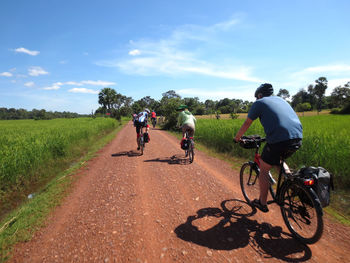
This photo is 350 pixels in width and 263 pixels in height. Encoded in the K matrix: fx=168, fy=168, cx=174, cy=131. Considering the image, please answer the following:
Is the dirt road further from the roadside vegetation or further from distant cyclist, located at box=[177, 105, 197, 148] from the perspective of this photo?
distant cyclist, located at box=[177, 105, 197, 148]

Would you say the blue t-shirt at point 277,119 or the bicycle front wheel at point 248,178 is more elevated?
the blue t-shirt at point 277,119

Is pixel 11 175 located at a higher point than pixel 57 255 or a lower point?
higher

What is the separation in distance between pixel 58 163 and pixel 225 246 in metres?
8.12

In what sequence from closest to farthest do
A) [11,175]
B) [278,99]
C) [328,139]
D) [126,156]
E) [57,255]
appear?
[57,255]
[278,99]
[11,175]
[328,139]
[126,156]

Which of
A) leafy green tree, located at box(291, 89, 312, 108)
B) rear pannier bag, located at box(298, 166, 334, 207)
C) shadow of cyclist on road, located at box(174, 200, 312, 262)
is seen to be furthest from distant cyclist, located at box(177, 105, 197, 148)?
leafy green tree, located at box(291, 89, 312, 108)

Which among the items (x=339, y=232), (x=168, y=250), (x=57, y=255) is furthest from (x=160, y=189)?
(x=339, y=232)

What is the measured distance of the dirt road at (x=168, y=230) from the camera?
8.14 ft

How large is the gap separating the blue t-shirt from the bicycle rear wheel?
2.55ft

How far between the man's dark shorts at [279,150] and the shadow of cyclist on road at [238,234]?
1227 mm

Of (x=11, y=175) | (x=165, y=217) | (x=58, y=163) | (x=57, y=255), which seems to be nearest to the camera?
(x=57, y=255)

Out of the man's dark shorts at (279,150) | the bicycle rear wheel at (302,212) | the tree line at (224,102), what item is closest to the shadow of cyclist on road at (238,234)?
the bicycle rear wheel at (302,212)

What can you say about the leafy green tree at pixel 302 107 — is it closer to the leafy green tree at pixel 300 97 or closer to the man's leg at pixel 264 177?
the leafy green tree at pixel 300 97

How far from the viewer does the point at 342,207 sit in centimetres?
366

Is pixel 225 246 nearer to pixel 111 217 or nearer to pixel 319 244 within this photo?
pixel 319 244
